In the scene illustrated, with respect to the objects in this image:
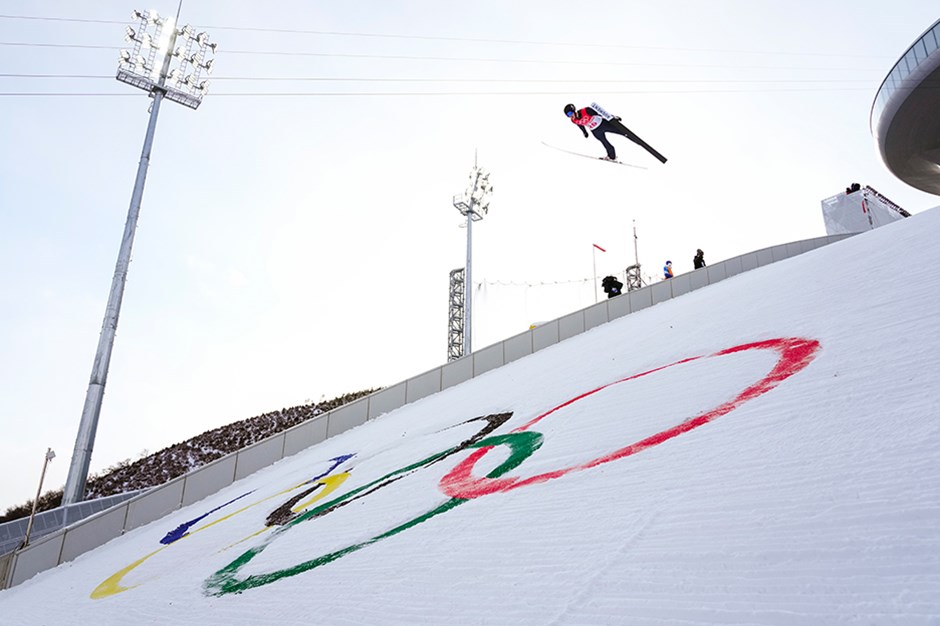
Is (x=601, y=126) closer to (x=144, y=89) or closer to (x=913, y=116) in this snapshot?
(x=144, y=89)

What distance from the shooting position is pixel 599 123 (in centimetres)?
1543

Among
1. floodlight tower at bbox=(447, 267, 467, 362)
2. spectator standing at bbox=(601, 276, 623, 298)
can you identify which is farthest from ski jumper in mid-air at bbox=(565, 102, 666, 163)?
floodlight tower at bbox=(447, 267, 467, 362)

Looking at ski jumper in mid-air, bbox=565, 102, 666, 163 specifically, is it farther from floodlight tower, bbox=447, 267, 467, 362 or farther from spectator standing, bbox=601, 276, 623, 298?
floodlight tower, bbox=447, 267, 467, 362

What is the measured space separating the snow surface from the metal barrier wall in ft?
6.60

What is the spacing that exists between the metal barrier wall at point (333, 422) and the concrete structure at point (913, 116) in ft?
47.0

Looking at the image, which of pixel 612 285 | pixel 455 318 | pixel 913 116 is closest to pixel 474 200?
pixel 455 318

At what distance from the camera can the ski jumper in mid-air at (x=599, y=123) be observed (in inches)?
593

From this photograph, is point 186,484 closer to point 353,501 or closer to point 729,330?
Answer: point 353,501

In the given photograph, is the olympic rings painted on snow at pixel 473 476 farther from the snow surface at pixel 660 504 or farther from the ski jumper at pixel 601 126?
the ski jumper at pixel 601 126

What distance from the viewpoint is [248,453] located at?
1343 cm

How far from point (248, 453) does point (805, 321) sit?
1105 centimetres

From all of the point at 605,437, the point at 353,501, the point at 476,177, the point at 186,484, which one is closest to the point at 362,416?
the point at 186,484

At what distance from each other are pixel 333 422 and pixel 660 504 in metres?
11.8

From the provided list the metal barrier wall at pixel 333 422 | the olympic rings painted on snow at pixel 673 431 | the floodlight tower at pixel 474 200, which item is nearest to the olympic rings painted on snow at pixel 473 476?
the olympic rings painted on snow at pixel 673 431
